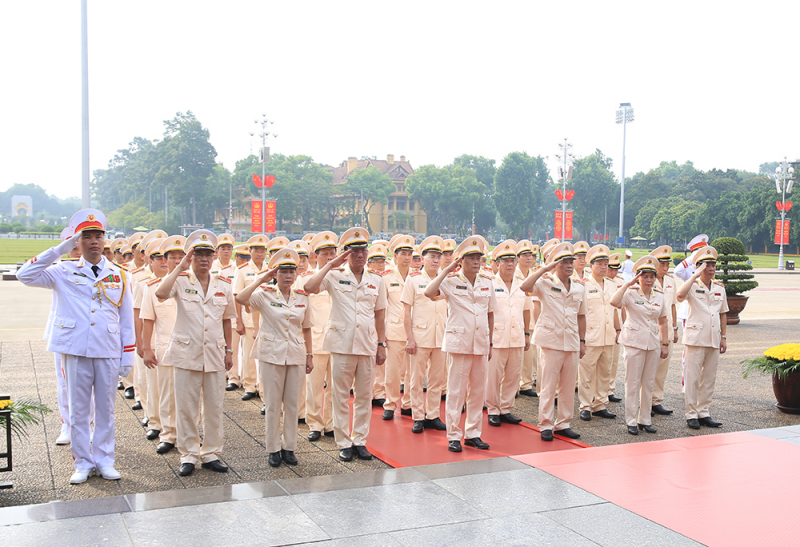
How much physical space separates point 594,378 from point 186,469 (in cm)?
471

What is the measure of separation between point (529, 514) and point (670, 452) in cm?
224

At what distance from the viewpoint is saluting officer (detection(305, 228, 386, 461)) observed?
229 inches

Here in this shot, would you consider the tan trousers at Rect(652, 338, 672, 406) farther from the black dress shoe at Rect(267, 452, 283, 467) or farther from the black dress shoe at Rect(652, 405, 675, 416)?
the black dress shoe at Rect(267, 452, 283, 467)

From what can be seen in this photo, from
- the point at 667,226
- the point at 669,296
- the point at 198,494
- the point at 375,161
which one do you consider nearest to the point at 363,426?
the point at 198,494

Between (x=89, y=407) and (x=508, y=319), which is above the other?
(x=508, y=319)

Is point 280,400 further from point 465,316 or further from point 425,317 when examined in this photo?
point 425,317

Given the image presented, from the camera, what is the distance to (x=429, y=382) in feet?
22.5

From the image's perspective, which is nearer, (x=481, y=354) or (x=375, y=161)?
(x=481, y=354)

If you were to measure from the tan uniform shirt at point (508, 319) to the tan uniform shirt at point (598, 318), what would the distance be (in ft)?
2.70

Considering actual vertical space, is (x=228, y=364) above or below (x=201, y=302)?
below

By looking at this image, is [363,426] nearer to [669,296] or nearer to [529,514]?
[529,514]

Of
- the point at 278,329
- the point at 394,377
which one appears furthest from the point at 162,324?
the point at 394,377

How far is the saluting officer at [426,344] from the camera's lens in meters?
6.80

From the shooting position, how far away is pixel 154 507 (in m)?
4.35
